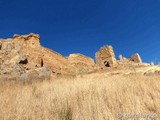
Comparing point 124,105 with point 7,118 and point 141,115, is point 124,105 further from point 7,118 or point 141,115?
point 7,118

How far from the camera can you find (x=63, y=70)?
72.6 feet

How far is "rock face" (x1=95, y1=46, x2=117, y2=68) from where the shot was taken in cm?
3319

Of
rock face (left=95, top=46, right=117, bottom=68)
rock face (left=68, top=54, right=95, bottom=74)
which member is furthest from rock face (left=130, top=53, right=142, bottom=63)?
rock face (left=68, top=54, right=95, bottom=74)

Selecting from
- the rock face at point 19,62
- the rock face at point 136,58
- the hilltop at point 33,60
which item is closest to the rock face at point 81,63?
the hilltop at point 33,60

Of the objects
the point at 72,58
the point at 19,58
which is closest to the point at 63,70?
the point at 72,58

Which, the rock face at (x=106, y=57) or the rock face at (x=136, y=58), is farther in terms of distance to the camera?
the rock face at (x=136, y=58)

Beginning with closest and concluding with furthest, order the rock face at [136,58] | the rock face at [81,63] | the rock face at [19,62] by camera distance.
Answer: the rock face at [19,62], the rock face at [81,63], the rock face at [136,58]

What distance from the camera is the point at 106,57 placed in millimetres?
34531

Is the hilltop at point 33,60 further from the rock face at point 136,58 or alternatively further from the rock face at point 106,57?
the rock face at point 136,58

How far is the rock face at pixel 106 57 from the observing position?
109ft

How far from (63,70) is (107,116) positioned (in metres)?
19.9

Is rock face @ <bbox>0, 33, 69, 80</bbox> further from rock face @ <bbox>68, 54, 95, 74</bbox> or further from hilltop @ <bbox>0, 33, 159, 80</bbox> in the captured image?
rock face @ <bbox>68, 54, 95, 74</bbox>

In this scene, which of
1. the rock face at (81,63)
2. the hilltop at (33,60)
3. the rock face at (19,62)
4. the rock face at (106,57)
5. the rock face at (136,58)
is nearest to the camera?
the rock face at (19,62)

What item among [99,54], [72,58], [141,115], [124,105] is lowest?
[141,115]
